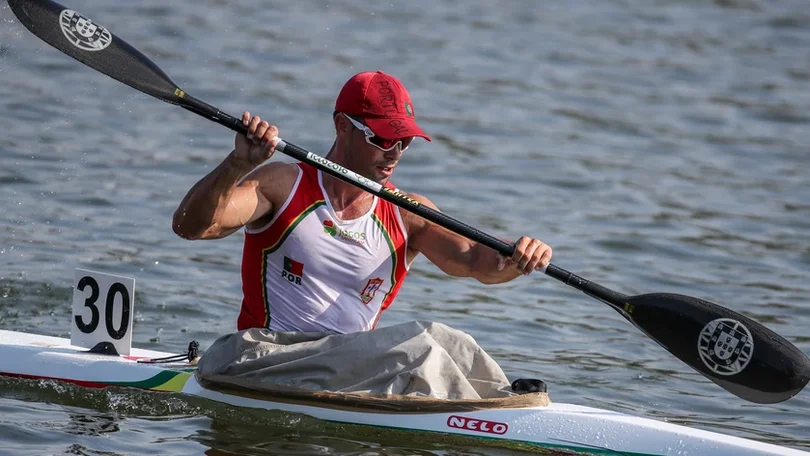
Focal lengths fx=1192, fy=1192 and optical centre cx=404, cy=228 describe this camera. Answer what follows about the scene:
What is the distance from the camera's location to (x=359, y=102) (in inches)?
212

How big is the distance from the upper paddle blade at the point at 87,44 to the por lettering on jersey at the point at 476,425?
6.75ft

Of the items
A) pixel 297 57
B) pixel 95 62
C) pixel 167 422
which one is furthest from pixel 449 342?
pixel 297 57

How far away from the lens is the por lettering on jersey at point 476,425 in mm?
5180

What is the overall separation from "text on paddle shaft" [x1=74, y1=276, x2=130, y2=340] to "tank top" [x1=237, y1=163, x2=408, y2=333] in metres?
0.72

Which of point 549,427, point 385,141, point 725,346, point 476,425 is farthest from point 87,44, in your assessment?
point 725,346

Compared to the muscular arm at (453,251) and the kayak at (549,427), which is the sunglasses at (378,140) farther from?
the kayak at (549,427)

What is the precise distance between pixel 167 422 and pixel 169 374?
25 cm

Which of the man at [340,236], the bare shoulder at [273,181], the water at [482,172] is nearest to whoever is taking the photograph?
the bare shoulder at [273,181]

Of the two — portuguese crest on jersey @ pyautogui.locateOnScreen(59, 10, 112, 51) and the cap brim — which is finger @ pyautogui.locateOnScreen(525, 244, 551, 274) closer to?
the cap brim

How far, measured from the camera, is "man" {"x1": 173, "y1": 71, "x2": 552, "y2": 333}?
5.34 metres

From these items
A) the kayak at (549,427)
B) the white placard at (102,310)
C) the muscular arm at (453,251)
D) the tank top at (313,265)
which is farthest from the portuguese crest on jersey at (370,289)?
the white placard at (102,310)

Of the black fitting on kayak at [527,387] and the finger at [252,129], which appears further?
the black fitting on kayak at [527,387]

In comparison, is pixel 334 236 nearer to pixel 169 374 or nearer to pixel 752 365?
pixel 169 374

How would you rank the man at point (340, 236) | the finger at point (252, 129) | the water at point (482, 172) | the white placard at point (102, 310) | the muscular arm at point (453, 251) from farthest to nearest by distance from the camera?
the water at point (482, 172), the white placard at point (102, 310), the muscular arm at point (453, 251), the man at point (340, 236), the finger at point (252, 129)
